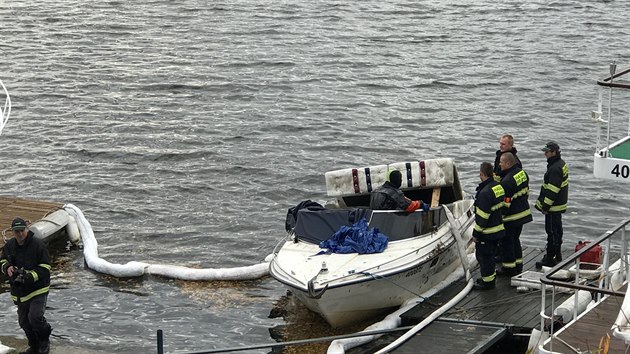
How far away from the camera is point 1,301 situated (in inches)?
699

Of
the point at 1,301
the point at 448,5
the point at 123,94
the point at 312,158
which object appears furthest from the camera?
the point at 448,5

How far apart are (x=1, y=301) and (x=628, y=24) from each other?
29.0 metres

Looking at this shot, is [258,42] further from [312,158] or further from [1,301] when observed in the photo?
[1,301]

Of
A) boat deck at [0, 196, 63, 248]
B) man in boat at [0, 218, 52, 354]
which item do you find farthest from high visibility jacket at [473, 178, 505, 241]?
boat deck at [0, 196, 63, 248]

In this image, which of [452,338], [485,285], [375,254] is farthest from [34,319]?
[485,285]

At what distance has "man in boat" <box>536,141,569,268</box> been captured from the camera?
645 inches

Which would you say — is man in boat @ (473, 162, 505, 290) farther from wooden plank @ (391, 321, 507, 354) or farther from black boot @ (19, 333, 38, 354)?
black boot @ (19, 333, 38, 354)

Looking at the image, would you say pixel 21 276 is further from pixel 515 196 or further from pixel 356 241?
pixel 515 196

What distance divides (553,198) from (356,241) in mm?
2999

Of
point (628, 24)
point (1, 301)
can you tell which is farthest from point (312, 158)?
point (628, 24)

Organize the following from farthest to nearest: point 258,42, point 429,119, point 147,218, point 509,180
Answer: point 258,42
point 429,119
point 147,218
point 509,180

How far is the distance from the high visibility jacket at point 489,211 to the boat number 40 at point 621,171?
8.40ft

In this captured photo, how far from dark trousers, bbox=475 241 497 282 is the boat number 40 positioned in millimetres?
2940

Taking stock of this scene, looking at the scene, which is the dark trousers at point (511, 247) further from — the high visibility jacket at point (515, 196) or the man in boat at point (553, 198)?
the man in boat at point (553, 198)
